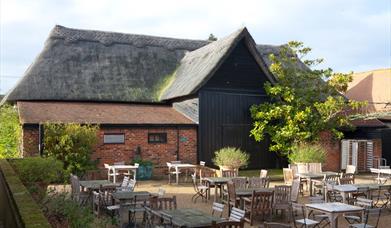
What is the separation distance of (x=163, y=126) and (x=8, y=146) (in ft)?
21.0

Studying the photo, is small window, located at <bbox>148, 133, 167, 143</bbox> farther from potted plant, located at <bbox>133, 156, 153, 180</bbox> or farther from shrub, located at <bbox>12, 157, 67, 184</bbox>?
shrub, located at <bbox>12, 157, 67, 184</bbox>

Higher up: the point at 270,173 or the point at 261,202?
the point at 261,202

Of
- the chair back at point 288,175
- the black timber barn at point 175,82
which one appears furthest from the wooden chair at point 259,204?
the black timber barn at point 175,82

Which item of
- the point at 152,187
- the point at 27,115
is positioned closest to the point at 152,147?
the point at 152,187

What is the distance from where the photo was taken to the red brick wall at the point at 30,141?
17.4m

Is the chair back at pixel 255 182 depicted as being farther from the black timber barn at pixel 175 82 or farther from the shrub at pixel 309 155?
the black timber barn at pixel 175 82

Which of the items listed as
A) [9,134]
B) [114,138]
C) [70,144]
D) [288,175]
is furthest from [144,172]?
[288,175]

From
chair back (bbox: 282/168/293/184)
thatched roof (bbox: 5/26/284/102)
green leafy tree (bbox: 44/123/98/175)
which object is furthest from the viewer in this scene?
thatched roof (bbox: 5/26/284/102)

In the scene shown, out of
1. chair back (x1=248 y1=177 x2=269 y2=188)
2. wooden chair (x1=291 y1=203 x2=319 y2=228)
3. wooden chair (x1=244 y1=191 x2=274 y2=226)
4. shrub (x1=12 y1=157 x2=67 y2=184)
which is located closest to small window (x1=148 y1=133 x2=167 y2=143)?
chair back (x1=248 y1=177 x2=269 y2=188)

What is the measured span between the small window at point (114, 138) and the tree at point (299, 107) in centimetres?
595

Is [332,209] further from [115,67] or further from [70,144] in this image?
[115,67]

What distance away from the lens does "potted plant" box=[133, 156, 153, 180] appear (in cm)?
1887

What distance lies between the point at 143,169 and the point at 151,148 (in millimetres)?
1090

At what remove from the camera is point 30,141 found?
17.5 metres
